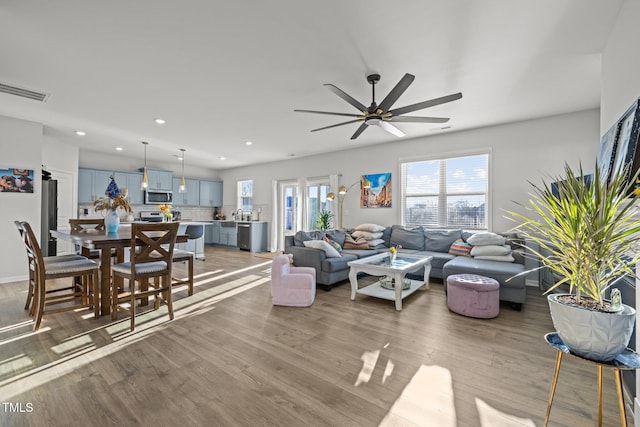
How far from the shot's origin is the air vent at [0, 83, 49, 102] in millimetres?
3360

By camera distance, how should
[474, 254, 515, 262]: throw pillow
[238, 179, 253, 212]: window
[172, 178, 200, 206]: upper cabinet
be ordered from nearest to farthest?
[474, 254, 515, 262]: throw pillow
[172, 178, 200, 206]: upper cabinet
[238, 179, 253, 212]: window

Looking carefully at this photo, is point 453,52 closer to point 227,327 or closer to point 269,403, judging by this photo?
point 269,403

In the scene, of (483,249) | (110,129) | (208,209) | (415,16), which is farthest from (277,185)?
Answer: (415,16)

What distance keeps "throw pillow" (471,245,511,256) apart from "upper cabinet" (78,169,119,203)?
8010mm

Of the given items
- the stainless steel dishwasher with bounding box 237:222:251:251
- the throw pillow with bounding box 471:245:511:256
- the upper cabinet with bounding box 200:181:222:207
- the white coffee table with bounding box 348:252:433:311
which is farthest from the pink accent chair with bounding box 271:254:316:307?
the upper cabinet with bounding box 200:181:222:207

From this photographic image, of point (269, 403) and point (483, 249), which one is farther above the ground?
point (483, 249)

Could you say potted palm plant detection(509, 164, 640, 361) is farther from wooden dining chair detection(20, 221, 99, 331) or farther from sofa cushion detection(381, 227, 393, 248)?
sofa cushion detection(381, 227, 393, 248)

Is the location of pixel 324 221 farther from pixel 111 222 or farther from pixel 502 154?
pixel 111 222

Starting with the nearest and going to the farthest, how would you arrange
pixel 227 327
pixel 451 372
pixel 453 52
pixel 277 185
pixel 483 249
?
pixel 451 372 < pixel 453 52 < pixel 227 327 < pixel 483 249 < pixel 277 185

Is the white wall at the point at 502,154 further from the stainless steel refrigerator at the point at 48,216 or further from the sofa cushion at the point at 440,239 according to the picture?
the stainless steel refrigerator at the point at 48,216

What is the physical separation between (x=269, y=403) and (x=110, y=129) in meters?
5.63

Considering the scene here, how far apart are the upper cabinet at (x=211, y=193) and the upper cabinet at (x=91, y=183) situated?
265 centimetres

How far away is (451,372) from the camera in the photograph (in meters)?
2.05

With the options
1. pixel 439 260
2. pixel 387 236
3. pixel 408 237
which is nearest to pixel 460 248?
pixel 439 260
